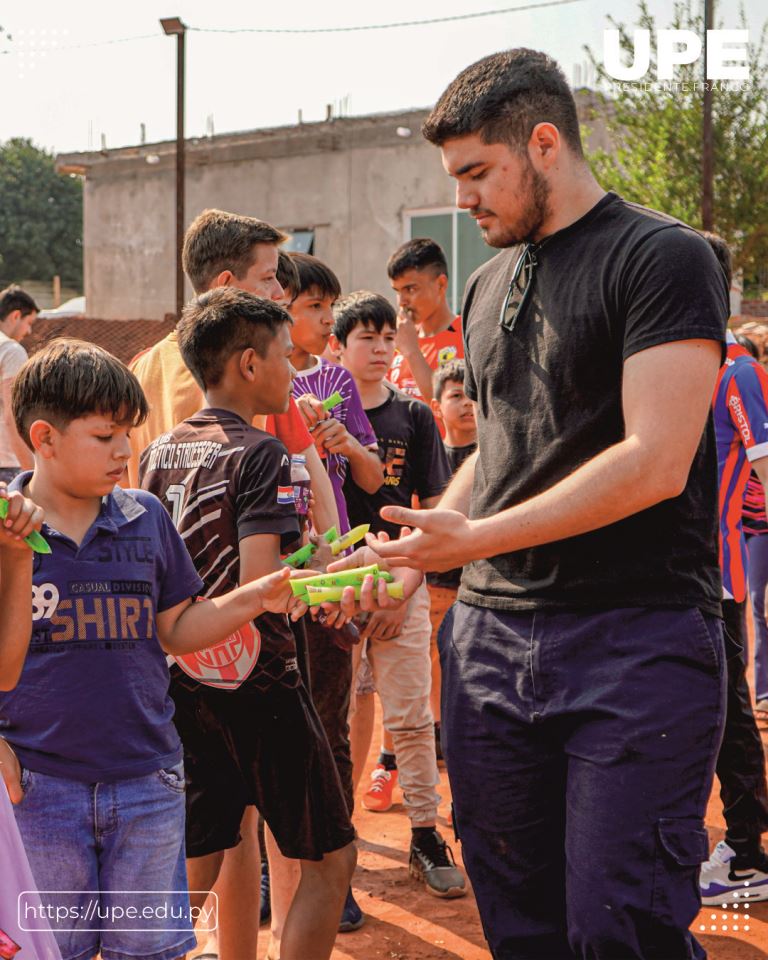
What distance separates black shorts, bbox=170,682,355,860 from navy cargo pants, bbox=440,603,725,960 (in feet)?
2.12

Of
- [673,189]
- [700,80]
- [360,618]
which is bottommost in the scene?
[360,618]

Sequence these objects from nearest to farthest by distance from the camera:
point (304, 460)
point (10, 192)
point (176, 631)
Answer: point (176, 631) < point (304, 460) < point (10, 192)

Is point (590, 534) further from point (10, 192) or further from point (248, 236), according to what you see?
point (10, 192)

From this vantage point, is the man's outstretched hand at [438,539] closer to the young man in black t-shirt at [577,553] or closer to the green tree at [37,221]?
the young man in black t-shirt at [577,553]

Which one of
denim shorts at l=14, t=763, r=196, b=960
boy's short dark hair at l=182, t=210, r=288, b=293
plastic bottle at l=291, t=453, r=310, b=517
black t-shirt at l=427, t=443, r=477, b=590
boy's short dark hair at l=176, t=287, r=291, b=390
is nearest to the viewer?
denim shorts at l=14, t=763, r=196, b=960

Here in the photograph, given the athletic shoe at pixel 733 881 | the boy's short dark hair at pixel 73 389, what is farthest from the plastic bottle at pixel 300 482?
the athletic shoe at pixel 733 881

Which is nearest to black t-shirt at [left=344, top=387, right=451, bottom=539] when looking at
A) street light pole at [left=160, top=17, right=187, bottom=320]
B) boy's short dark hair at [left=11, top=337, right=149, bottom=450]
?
boy's short dark hair at [left=11, top=337, right=149, bottom=450]

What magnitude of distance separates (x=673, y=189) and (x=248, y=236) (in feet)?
62.4

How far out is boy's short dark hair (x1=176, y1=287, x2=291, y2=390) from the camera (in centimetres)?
342

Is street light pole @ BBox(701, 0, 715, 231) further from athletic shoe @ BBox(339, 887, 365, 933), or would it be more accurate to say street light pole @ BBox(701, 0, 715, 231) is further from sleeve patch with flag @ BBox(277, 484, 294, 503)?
sleeve patch with flag @ BBox(277, 484, 294, 503)

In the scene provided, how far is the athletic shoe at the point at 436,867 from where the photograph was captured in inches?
187

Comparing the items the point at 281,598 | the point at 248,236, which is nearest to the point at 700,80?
the point at 248,236

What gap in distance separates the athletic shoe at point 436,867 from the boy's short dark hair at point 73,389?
8.63 feet

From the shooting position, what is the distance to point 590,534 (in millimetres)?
2523
